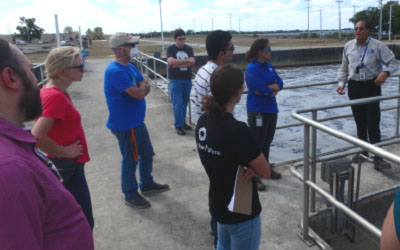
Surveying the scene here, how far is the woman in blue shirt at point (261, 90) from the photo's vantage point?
3.45m

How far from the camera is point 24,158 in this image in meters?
0.94

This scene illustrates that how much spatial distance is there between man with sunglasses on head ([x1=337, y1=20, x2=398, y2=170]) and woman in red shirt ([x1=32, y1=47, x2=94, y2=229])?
3.35 meters

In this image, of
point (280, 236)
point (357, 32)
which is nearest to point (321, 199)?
point (280, 236)

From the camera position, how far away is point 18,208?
0.88 meters

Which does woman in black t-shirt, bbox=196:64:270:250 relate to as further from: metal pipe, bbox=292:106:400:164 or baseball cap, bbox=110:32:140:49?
A: baseball cap, bbox=110:32:140:49

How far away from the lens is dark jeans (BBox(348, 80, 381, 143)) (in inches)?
165

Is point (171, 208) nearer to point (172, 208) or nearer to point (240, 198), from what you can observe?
point (172, 208)

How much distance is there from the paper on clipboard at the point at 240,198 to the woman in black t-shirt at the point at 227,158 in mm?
18

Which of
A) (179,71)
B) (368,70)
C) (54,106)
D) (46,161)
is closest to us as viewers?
(46,161)

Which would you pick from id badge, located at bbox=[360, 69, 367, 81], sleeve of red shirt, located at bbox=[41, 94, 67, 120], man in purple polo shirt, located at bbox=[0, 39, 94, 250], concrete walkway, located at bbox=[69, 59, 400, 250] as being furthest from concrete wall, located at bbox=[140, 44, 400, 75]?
man in purple polo shirt, located at bbox=[0, 39, 94, 250]

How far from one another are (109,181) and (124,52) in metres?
1.66

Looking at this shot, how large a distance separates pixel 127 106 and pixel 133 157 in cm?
50

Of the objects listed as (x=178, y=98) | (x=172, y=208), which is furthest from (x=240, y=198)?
(x=178, y=98)

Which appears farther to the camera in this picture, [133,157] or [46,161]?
[133,157]
